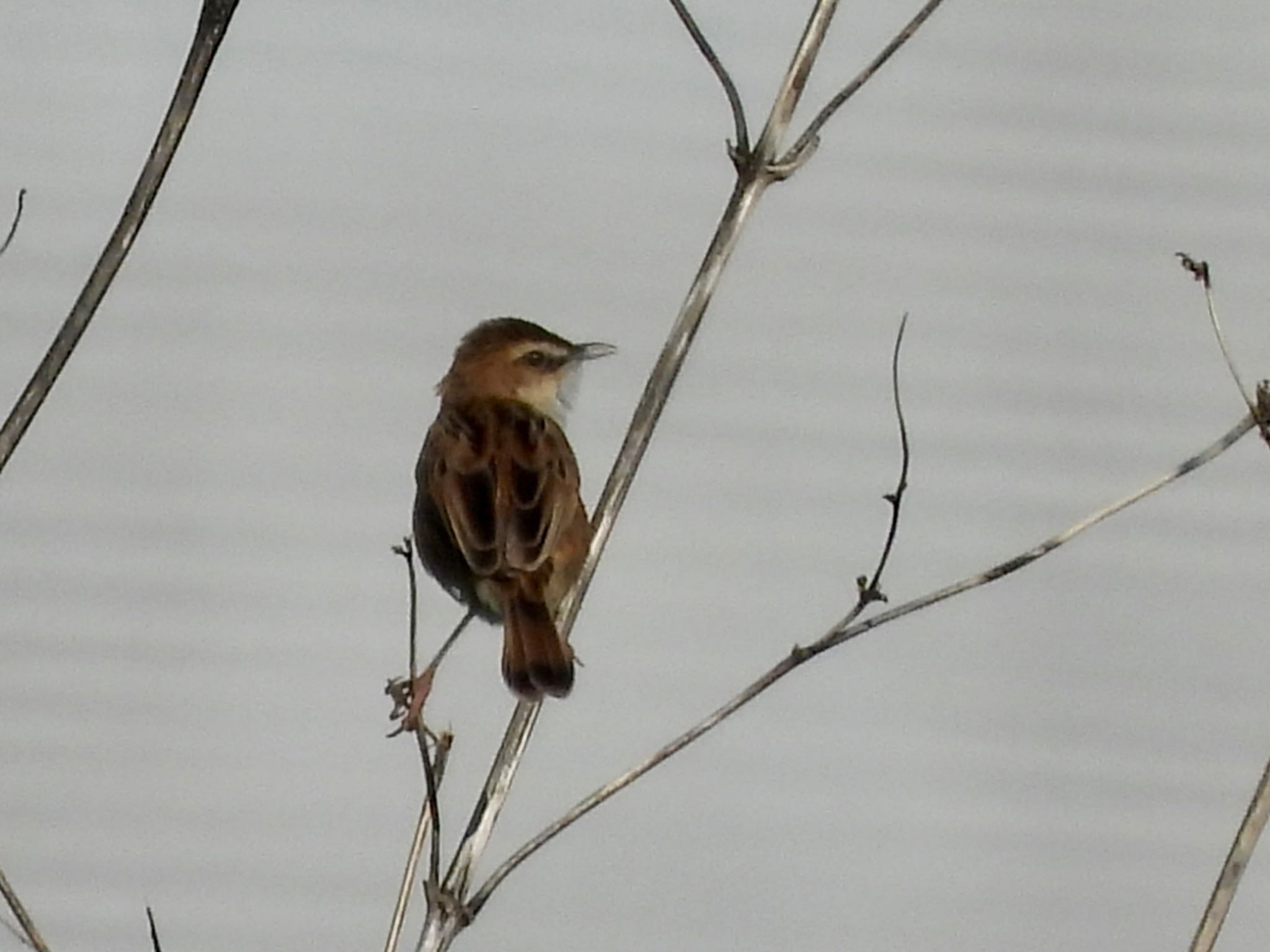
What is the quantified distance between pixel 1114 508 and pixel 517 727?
3.35 ft

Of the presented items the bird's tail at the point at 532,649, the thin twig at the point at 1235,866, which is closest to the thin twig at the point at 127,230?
the bird's tail at the point at 532,649

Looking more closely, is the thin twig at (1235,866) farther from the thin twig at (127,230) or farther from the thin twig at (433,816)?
the thin twig at (127,230)

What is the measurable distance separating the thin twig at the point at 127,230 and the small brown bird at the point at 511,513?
1123mm

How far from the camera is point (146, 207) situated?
2373 millimetres

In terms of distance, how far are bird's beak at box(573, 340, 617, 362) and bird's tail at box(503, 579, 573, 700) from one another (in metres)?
0.93

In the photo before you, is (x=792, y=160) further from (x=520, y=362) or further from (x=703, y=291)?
(x=520, y=362)

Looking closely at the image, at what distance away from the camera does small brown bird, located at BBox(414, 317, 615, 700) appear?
3475mm

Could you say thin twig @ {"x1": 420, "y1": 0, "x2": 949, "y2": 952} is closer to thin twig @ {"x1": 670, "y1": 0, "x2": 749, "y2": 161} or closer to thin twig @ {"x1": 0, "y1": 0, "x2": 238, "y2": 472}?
thin twig @ {"x1": 670, "y1": 0, "x2": 749, "y2": 161}

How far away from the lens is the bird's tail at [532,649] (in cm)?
321

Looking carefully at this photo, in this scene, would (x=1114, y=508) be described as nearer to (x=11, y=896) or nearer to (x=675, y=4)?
(x=675, y=4)

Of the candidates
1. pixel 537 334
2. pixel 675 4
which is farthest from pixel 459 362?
pixel 675 4

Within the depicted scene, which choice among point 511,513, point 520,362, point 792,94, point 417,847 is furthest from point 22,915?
point 520,362

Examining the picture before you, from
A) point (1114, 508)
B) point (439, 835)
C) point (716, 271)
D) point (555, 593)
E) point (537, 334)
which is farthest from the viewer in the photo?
point (537, 334)

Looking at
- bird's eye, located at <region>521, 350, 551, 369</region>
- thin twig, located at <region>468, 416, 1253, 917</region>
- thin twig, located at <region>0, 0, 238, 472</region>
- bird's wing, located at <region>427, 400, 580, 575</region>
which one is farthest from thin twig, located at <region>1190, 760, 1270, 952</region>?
bird's eye, located at <region>521, 350, 551, 369</region>
